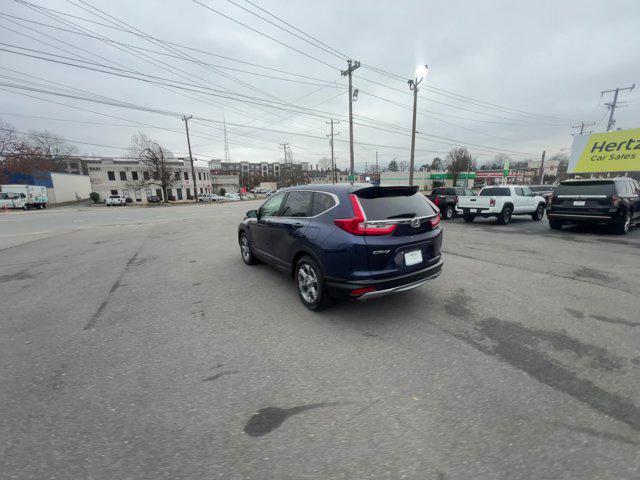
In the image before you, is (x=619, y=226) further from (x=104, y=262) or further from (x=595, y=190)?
(x=104, y=262)

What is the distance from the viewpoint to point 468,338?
10.8 feet

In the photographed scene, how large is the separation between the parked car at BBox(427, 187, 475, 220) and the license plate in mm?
12609

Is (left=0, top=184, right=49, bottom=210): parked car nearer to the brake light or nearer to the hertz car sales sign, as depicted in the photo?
→ the brake light

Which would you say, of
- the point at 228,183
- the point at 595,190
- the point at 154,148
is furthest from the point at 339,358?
the point at 228,183

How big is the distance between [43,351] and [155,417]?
2.00m

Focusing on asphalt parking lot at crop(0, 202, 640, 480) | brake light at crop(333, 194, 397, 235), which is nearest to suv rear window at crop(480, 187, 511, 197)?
asphalt parking lot at crop(0, 202, 640, 480)

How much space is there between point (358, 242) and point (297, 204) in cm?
154

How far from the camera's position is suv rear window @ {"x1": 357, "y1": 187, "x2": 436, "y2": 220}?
366 centimetres

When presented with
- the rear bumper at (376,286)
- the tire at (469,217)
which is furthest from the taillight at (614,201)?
the rear bumper at (376,286)

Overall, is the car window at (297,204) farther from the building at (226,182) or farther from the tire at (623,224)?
the building at (226,182)

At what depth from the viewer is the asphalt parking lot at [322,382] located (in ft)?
6.19

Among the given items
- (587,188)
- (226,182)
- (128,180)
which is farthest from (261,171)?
(587,188)

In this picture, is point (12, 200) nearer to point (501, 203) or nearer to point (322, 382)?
point (322, 382)

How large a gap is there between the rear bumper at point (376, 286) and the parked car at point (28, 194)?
47.1 metres
